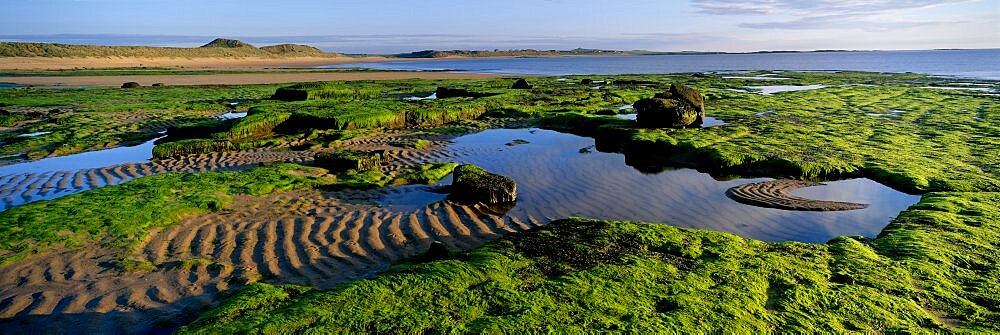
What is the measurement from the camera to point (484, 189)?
10.9 metres

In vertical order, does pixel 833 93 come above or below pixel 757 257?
above

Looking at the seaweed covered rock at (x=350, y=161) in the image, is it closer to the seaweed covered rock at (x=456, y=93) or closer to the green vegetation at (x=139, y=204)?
the green vegetation at (x=139, y=204)

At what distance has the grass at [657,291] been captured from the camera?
5348 mm

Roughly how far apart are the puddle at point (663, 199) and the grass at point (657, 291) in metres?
1.68

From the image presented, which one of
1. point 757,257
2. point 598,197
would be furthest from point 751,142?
point 757,257

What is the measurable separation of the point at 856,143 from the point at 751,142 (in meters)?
3.22

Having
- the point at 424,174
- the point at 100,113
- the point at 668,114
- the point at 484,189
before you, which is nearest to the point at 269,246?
the point at 484,189

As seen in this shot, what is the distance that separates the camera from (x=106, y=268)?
7.40 m

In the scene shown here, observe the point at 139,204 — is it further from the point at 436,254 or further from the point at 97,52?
the point at 97,52

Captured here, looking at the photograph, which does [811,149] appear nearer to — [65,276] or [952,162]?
[952,162]

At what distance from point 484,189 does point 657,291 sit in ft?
17.8

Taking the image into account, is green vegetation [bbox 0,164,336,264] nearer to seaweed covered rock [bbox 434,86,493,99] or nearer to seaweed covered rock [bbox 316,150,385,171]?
seaweed covered rock [bbox 316,150,385,171]

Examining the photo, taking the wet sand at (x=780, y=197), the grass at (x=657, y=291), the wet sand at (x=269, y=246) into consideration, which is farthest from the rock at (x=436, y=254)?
the wet sand at (x=780, y=197)

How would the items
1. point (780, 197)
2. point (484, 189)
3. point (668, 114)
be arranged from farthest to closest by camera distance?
1. point (668, 114)
2. point (780, 197)
3. point (484, 189)
